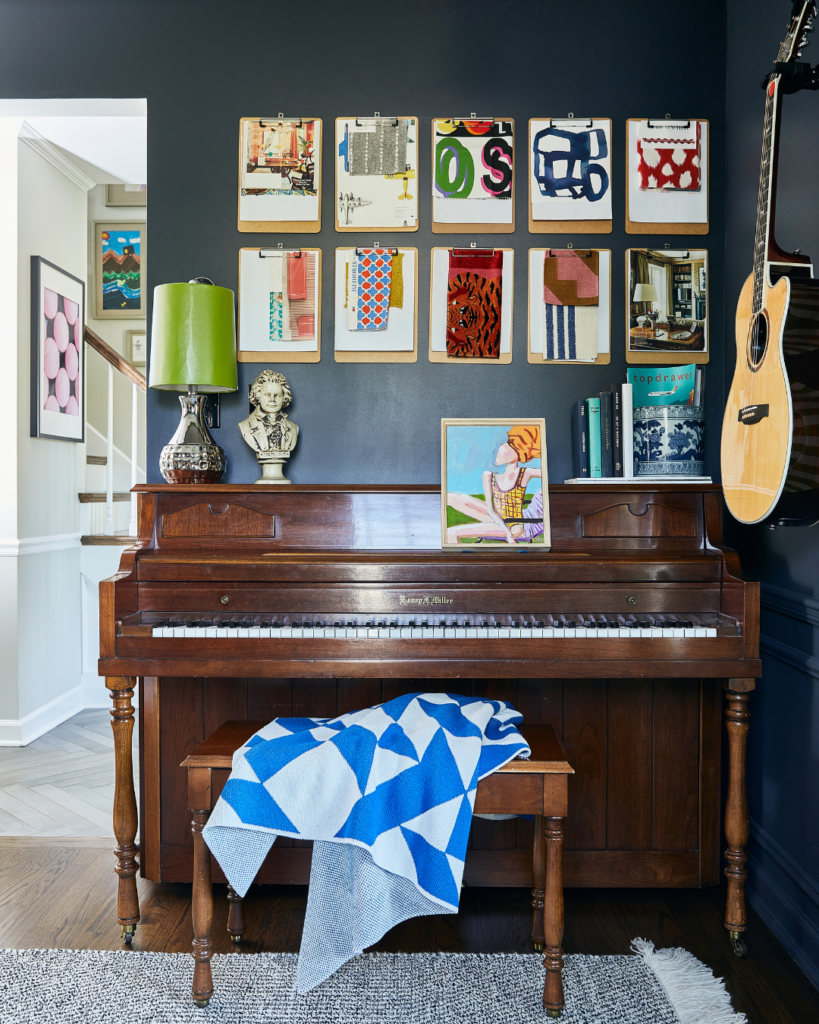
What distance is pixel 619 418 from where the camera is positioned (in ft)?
7.34

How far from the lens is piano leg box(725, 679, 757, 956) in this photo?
187cm

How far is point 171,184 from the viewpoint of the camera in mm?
2434

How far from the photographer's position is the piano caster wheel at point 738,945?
188 centimetres

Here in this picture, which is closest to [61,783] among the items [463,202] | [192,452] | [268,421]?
[192,452]

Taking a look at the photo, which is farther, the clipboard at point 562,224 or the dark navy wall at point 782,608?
the clipboard at point 562,224

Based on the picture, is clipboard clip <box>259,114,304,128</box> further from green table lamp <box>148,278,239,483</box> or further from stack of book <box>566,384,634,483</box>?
stack of book <box>566,384,634,483</box>

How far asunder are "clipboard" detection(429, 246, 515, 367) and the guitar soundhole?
0.81 metres

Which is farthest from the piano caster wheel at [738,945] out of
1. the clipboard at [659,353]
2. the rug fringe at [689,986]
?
the clipboard at [659,353]

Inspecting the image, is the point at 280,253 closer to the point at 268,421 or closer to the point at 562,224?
the point at 268,421

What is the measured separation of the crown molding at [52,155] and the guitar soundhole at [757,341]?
119 inches

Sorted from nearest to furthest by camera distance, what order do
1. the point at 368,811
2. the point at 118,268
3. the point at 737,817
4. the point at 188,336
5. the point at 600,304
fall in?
the point at 368,811
the point at 737,817
the point at 188,336
the point at 600,304
the point at 118,268

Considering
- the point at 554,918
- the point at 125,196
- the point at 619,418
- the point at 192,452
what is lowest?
the point at 554,918

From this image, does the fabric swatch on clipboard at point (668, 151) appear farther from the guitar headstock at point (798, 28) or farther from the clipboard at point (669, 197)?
Answer: the guitar headstock at point (798, 28)

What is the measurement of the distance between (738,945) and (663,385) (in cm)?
150
